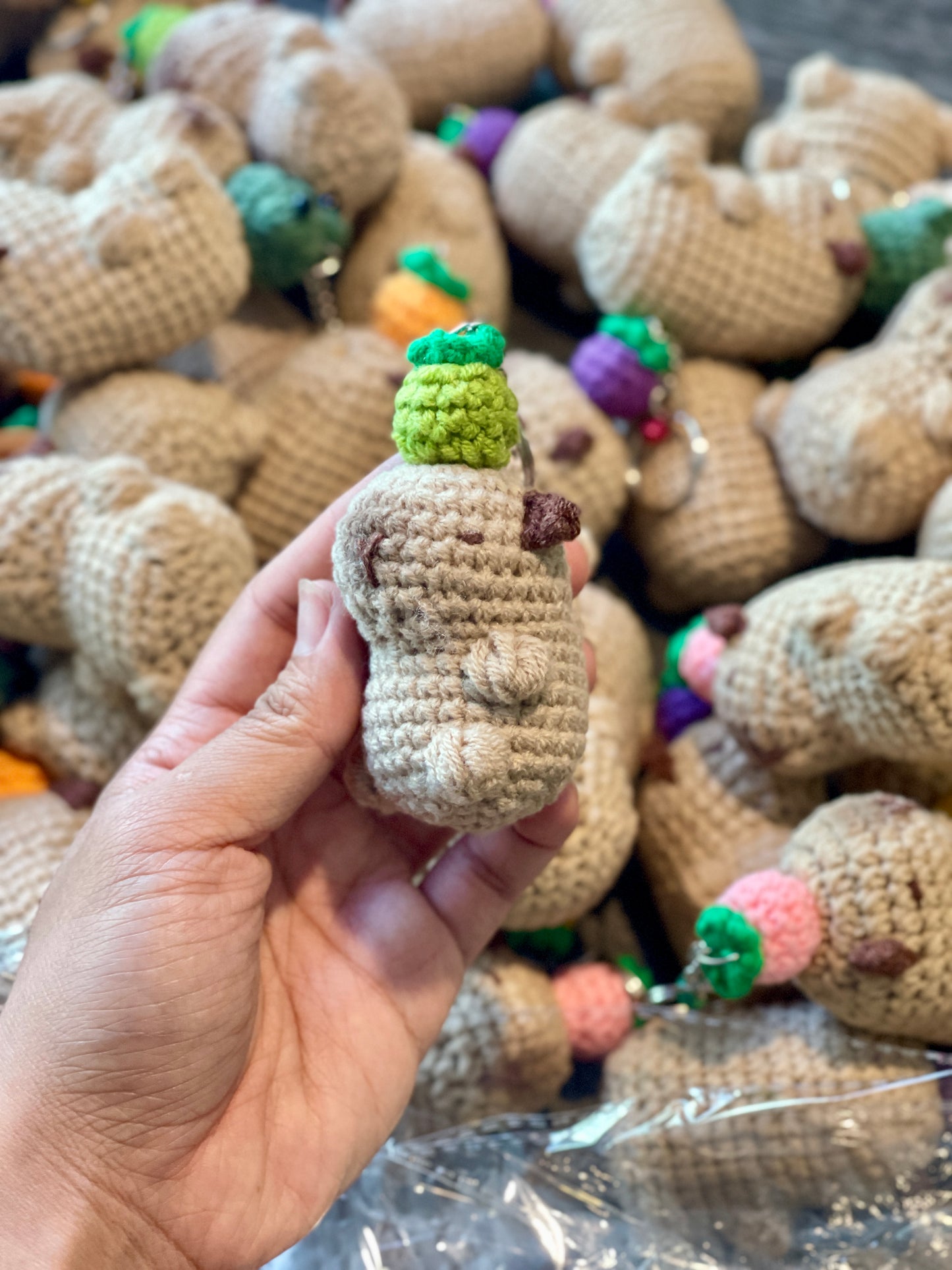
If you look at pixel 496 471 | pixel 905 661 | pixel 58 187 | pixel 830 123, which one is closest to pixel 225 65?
pixel 58 187

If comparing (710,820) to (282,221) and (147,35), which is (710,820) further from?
(147,35)

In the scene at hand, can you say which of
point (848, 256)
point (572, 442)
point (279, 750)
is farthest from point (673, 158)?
point (279, 750)

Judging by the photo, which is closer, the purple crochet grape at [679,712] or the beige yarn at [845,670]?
the beige yarn at [845,670]

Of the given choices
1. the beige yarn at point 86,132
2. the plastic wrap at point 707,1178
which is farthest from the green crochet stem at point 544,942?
the beige yarn at point 86,132

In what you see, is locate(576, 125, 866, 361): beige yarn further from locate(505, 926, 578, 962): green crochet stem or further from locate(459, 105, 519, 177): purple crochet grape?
locate(505, 926, 578, 962): green crochet stem

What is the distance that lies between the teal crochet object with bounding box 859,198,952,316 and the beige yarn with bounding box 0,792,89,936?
955mm

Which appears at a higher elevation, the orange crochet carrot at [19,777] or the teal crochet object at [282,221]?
the teal crochet object at [282,221]

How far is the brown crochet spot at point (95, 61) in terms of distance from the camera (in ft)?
4.14

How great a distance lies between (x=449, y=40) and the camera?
1.27 metres

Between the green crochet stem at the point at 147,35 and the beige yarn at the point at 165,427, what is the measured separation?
1.61 ft

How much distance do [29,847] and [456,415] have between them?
515 mm

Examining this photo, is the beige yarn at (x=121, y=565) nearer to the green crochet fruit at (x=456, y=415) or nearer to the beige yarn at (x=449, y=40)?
the green crochet fruit at (x=456, y=415)

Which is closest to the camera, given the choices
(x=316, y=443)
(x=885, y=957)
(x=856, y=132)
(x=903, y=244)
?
(x=885, y=957)

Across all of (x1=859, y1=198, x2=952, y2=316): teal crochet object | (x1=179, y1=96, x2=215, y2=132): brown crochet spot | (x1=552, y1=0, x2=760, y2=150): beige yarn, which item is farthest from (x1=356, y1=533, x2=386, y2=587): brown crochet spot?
(x1=552, y1=0, x2=760, y2=150): beige yarn
